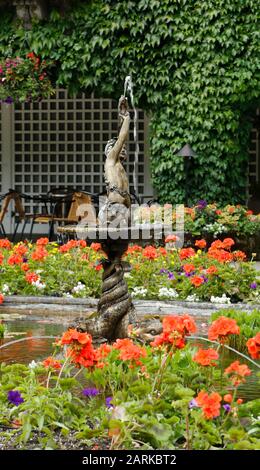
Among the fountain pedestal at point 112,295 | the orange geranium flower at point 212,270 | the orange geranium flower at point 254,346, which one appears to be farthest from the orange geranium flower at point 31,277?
the orange geranium flower at point 254,346

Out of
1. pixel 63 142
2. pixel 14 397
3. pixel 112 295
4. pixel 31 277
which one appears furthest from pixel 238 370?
pixel 63 142

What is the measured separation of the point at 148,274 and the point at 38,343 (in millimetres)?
2106

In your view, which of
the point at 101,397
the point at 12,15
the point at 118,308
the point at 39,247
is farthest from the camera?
the point at 12,15

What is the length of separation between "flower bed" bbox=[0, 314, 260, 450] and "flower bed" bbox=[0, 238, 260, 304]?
3.38 m

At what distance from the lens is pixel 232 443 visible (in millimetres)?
3633

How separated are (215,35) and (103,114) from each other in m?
3.57

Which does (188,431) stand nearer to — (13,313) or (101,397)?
(101,397)

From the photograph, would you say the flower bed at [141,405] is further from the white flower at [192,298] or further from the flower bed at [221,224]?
the flower bed at [221,224]

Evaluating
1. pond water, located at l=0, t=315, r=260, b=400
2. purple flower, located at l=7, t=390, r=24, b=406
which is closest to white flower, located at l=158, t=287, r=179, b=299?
pond water, located at l=0, t=315, r=260, b=400

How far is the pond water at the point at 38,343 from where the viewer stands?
5031mm

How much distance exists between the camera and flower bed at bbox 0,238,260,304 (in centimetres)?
784

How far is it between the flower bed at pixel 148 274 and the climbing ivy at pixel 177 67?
14.3ft
